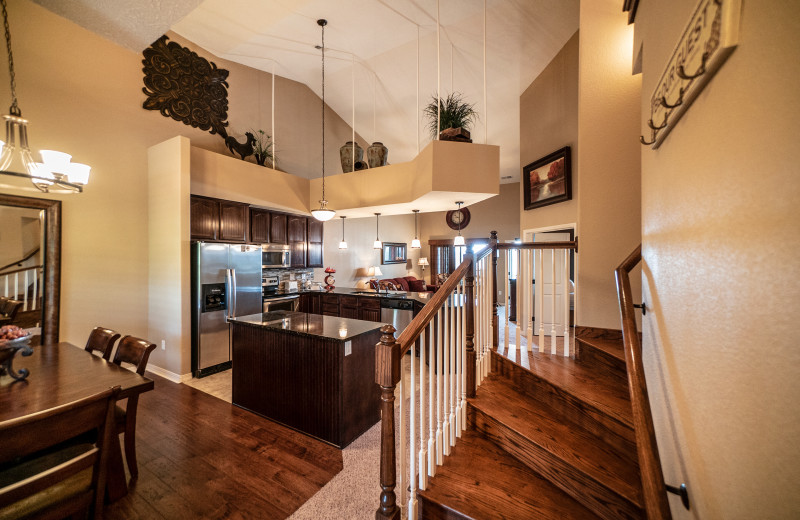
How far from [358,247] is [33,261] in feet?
17.6

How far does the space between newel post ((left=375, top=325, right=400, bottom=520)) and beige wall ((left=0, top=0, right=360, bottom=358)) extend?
Result: 360 centimetres

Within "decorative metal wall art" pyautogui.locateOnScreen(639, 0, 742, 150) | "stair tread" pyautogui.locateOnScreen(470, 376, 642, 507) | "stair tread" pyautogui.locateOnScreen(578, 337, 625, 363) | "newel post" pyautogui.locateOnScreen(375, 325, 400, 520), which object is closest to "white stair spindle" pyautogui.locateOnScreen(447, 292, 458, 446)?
"stair tread" pyautogui.locateOnScreen(470, 376, 642, 507)

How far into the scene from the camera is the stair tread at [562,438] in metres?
1.34

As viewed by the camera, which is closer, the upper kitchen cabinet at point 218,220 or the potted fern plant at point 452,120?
the potted fern plant at point 452,120

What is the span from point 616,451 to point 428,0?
467 cm

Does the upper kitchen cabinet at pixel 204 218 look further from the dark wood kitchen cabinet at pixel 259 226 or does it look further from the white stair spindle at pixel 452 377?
the white stair spindle at pixel 452 377

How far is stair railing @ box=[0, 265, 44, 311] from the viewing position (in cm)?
295

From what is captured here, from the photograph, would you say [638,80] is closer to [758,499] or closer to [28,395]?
[758,499]

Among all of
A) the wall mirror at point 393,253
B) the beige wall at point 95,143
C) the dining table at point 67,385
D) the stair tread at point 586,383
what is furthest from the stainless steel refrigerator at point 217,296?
the wall mirror at point 393,253

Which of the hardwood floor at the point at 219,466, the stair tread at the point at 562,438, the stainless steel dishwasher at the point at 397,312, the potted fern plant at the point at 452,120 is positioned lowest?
the hardwood floor at the point at 219,466

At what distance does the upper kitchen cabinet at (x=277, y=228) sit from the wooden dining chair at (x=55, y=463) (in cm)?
405

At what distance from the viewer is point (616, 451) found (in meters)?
1.53

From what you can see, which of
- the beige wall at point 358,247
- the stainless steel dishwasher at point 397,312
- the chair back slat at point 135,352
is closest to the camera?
the chair back slat at point 135,352

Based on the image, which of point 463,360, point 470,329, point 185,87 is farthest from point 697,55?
point 185,87
